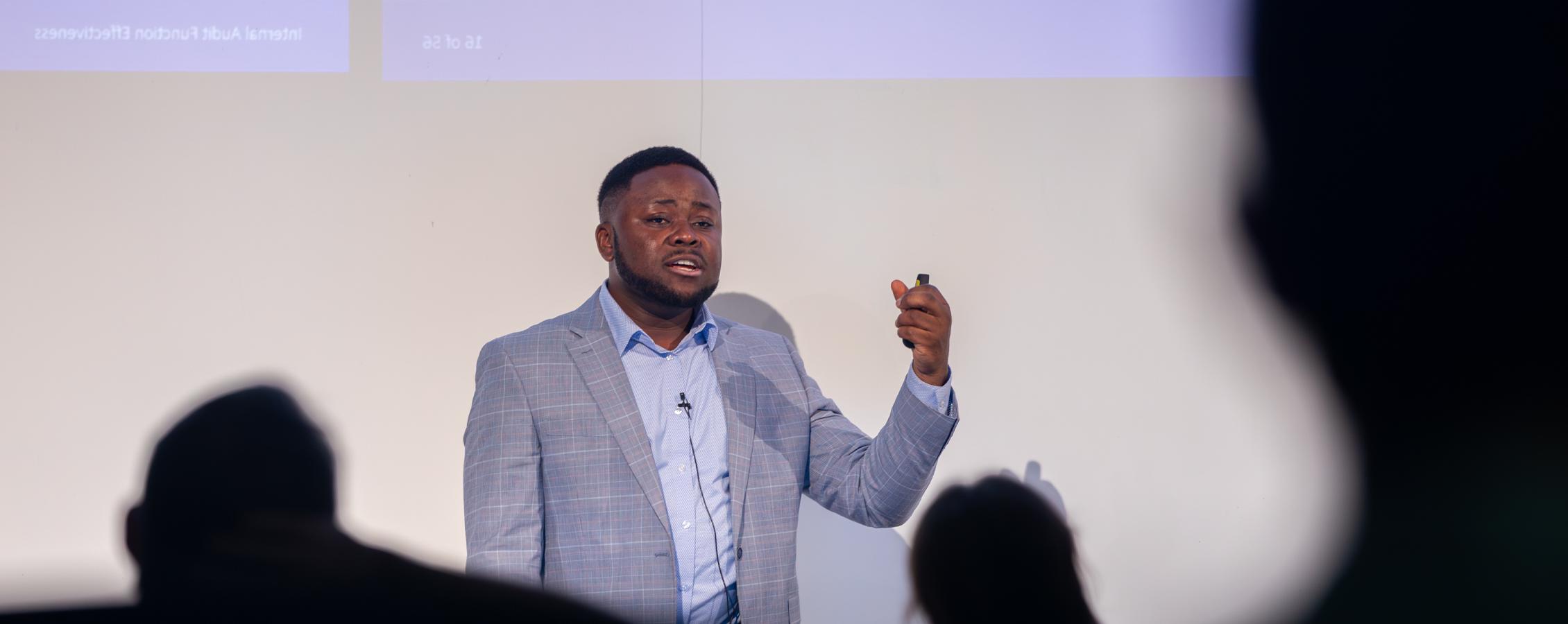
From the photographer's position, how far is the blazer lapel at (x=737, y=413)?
5.57ft

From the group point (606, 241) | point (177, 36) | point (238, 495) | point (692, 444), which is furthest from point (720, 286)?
point (177, 36)

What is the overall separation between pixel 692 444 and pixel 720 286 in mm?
765

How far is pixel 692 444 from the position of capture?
1703 millimetres

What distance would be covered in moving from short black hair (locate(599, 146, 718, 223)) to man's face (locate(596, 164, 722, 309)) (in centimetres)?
2

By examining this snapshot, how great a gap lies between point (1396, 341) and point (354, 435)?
2455 millimetres

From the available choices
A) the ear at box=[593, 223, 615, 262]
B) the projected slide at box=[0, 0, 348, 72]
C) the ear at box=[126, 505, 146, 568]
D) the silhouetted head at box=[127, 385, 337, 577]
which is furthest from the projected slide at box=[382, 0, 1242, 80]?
the ear at box=[126, 505, 146, 568]

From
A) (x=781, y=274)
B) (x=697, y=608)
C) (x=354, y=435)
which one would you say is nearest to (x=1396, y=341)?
(x=781, y=274)

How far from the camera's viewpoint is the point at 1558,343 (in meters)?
2.36

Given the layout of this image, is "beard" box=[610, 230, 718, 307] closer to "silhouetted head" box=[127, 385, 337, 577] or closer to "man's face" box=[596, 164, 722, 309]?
"man's face" box=[596, 164, 722, 309]

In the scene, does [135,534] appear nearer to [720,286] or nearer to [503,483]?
[503,483]

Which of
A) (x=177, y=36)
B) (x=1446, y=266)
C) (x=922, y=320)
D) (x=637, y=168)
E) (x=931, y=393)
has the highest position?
(x=177, y=36)

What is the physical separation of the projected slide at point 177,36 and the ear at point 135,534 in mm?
1030

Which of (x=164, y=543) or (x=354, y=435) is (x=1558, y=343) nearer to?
(x=354, y=435)

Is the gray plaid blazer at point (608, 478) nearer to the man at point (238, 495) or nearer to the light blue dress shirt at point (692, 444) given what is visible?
the light blue dress shirt at point (692, 444)
